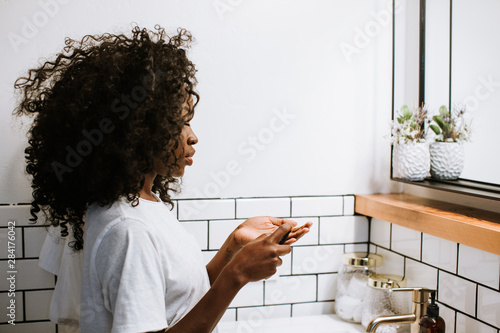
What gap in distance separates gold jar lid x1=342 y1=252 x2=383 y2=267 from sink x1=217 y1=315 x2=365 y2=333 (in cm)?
19

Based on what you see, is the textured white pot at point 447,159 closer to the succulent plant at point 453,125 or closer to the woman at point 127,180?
the succulent plant at point 453,125

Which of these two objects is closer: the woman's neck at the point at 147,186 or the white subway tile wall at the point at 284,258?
the woman's neck at the point at 147,186

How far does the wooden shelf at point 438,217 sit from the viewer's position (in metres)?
0.92

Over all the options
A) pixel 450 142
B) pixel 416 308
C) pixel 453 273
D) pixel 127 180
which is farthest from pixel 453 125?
pixel 127 180

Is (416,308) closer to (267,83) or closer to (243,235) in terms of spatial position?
(243,235)

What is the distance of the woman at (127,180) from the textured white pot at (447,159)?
21.8 inches

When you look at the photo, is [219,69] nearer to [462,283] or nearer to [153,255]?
[153,255]

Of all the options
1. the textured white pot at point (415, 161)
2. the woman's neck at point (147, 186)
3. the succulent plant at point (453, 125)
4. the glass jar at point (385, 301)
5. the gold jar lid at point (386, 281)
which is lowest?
the glass jar at point (385, 301)

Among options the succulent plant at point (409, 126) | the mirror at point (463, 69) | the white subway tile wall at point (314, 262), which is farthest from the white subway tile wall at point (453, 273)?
the succulent plant at point (409, 126)

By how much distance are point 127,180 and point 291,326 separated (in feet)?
2.50

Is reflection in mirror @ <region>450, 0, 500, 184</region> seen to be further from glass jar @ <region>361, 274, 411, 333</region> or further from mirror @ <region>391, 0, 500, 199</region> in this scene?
glass jar @ <region>361, 274, 411, 333</region>

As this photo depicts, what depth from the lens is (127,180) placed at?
783 mm

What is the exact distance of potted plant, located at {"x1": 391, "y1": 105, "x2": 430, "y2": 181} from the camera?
1230 millimetres

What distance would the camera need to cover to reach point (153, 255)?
2.42 ft
